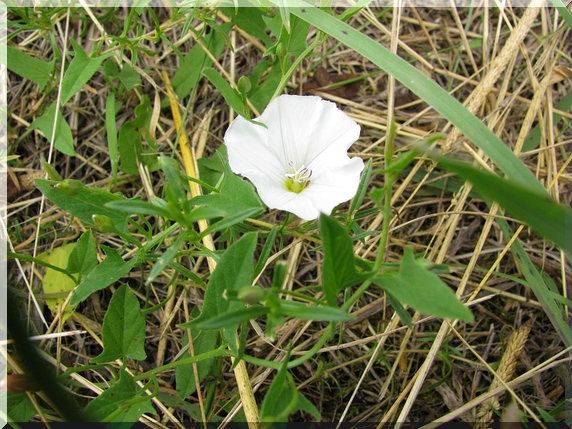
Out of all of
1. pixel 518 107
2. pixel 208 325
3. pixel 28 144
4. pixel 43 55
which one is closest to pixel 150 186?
pixel 28 144

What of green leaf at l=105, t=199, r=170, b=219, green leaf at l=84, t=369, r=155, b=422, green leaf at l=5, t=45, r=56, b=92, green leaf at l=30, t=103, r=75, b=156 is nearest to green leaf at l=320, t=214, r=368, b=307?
green leaf at l=105, t=199, r=170, b=219

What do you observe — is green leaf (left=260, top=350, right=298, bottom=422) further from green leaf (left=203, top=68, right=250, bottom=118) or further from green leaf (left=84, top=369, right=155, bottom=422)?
green leaf (left=203, top=68, right=250, bottom=118)

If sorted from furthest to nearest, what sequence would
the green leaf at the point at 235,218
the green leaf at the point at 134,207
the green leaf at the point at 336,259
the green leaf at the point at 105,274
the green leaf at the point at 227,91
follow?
the green leaf at the point at 227,91
the green leaf at the point at 105,274
the green leaf at the point at 235,218
the green leaf at the point at 134,207
the green leaf at the point at 336,259

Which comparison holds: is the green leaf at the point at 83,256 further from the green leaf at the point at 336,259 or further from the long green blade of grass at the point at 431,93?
the long green blade of grass at the point at 431,93

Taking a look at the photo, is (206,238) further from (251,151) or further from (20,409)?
(20,409)

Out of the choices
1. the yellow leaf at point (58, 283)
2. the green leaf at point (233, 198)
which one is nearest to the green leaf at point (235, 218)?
the green leaf at point (233, 198)

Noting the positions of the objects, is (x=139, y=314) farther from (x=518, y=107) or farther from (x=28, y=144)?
(x=518, y=107)

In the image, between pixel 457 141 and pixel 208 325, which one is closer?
pixel 208 325
